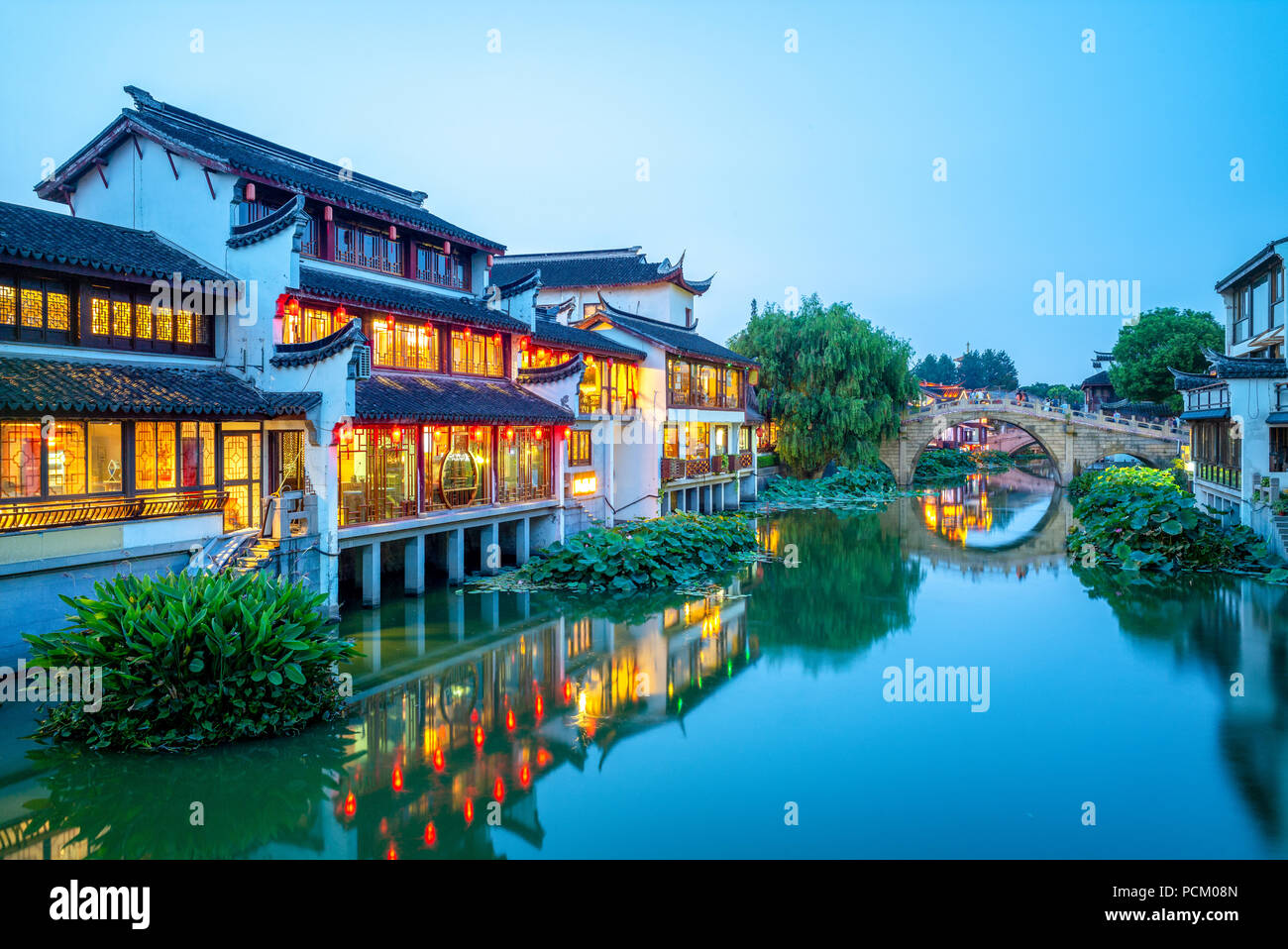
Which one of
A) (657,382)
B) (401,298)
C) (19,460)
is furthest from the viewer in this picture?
(657,382)

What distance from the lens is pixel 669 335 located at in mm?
34219

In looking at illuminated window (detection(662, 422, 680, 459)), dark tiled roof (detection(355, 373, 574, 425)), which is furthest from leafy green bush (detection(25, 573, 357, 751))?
illuminated window (detection(662, 422, 680, 459))

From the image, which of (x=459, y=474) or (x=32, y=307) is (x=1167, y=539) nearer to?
(x=459, y=474)

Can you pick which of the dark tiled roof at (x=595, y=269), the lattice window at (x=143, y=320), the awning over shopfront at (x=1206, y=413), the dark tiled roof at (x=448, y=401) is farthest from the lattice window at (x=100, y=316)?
the awning over shopfront at (x=1206, y=413)

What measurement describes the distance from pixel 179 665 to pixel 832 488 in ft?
123

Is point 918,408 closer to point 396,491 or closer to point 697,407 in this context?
point 697,407

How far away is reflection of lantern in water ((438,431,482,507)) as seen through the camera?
65.1ft

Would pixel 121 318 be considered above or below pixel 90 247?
below

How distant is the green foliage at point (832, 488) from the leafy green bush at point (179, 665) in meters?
32.7

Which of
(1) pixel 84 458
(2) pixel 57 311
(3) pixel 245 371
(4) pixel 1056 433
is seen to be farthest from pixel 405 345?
(4) pixel 1056 433

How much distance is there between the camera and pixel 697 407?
33688 millimetres

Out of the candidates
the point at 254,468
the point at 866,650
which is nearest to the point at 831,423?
the point at 866,650

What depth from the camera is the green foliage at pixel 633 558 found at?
2130cm
